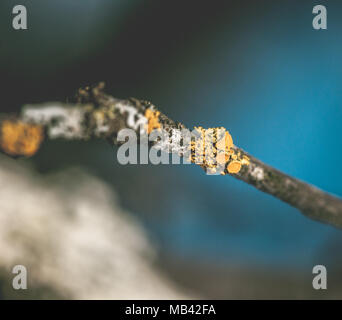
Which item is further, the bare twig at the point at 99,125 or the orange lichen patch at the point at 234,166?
the orange lichen patch at the point at 234,166

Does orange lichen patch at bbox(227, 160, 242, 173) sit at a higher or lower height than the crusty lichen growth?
lower

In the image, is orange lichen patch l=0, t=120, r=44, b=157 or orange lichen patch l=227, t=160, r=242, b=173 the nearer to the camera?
orange lichen patch l=0, t=120, r=44, b=157

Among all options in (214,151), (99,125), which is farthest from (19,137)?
(214,151)

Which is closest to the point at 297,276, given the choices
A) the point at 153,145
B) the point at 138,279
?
the point at 138,279

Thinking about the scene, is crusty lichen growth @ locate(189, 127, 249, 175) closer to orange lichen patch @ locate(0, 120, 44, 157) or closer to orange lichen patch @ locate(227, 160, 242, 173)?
orange lichen patch @ locate(227, 160, 242, 173)

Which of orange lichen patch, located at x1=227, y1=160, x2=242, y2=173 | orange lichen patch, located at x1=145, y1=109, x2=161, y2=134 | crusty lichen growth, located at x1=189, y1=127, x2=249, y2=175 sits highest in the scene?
orange lichen patch, located at x1=145, y1=109, x2=161, y2=134

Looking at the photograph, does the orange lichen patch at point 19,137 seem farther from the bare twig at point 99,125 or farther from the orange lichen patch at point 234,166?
the orange lichen patch at point 234,166

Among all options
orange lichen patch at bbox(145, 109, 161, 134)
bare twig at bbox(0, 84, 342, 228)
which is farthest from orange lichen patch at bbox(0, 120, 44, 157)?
orange lichen patch at bbox(145, 109, 161, 134)

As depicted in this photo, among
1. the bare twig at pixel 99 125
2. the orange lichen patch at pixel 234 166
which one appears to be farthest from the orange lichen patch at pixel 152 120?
the orange lichen patch at pixel 234 166
